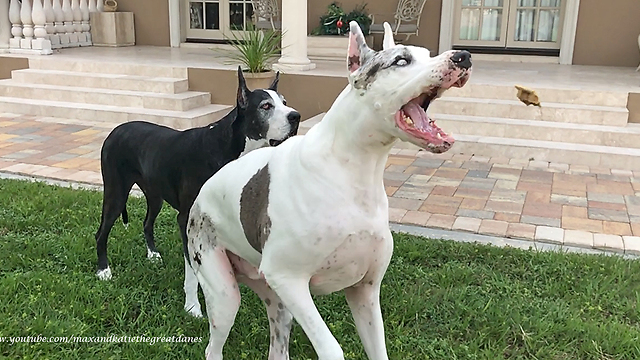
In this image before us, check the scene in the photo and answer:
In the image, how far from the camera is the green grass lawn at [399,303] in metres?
2.85

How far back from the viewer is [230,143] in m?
3.13

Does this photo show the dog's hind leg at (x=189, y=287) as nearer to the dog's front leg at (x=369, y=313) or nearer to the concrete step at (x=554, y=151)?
the dog's front leg at (x=369, y=313)

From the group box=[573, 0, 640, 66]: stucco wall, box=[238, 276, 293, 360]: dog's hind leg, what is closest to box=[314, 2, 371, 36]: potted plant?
box=[573, 0, 640, 66]: stucco wall

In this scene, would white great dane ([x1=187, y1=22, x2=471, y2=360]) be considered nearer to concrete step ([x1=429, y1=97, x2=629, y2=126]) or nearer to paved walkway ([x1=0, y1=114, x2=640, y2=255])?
paved walkway ([x1=0, y1=114, x2=640, y2=255])

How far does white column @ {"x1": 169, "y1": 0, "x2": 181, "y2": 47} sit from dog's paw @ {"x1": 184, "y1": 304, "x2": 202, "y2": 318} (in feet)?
33.6

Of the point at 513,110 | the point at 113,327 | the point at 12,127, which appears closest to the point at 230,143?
the point at 113,327

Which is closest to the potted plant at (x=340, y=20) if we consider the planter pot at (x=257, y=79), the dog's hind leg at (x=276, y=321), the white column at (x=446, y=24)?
the white column at (x=446, y=24)

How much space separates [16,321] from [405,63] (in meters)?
2.32

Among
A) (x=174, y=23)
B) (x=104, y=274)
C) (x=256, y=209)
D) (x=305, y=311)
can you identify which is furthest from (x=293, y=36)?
(x=305, y=311)

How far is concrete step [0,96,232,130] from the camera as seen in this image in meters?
7.80

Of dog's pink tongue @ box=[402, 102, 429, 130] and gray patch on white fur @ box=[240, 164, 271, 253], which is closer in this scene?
dog's pink tongue @ box=[402, 102, 429, 130]

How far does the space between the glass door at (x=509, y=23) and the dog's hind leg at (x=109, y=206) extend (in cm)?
877

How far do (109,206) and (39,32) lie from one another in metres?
7.81

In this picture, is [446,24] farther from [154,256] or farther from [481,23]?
[154,256]
